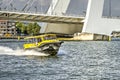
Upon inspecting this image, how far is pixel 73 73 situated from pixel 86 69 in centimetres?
217

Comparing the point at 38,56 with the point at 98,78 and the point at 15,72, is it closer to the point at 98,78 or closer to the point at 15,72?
the point at 15,72

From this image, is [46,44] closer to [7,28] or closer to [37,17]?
[37,17]

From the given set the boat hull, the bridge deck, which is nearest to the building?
the bridge deck

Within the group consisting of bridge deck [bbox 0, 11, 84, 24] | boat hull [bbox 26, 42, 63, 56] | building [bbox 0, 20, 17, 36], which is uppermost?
boat hull [bbox 26, 42, 63, 56]

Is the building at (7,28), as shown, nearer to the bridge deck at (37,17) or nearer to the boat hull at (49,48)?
the bridge deck at (37,17)

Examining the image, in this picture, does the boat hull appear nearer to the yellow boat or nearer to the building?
the yellow boat

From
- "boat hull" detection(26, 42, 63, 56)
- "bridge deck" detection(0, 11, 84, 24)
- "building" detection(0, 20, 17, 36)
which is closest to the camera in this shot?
"boat hull" detection(26, 42, 63, 56)

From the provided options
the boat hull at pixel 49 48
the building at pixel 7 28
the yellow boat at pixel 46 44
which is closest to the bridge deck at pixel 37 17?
the yellow boat at pixel 46 44

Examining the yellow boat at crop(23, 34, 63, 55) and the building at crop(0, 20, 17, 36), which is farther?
the building at crop(0, 20, 17, 36)

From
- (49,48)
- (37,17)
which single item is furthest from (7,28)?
(49,48)

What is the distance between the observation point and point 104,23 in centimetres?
7656

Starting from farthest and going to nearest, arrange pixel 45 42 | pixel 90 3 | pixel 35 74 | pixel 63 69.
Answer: pixel 90 3 → pixel 45 42 → pixel 63 69 → pixel 35 74

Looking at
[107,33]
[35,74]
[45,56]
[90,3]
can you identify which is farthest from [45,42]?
[107,33]

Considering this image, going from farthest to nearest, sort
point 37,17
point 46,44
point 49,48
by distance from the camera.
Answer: point 37,17 < point 49,48 < point 46,44
